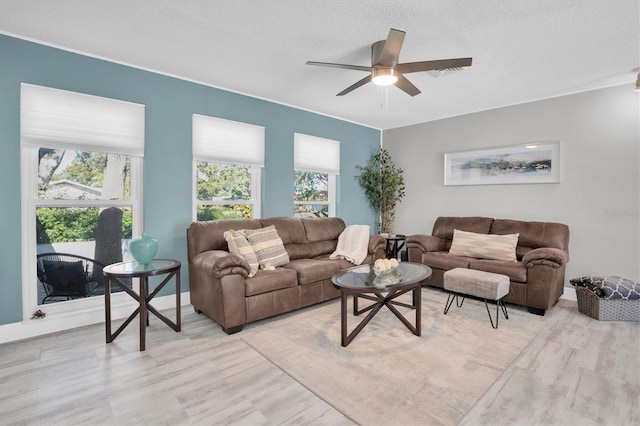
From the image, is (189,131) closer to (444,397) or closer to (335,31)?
(335,31)

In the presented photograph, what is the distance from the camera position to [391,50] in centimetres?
251

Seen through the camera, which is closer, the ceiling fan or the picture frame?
the ceiling fan

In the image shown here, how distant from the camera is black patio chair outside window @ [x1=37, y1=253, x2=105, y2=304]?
121 inches

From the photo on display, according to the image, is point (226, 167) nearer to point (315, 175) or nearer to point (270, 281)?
point (315, 175)

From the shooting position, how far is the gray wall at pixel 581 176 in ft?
12.5

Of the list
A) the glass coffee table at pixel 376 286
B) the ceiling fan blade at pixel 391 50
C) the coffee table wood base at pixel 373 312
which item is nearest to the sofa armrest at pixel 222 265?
the glass coffee table at pixel 376 286

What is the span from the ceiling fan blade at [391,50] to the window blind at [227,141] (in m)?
2.09

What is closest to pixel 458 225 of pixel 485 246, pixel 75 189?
pixel 485 246

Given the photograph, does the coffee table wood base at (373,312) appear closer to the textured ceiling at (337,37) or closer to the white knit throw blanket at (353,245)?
the white knit throw blanket at (353,245)

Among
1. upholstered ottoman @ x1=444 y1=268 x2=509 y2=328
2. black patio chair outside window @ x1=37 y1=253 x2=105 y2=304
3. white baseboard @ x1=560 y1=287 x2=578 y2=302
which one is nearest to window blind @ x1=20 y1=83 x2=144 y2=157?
black patio chair outside window @ x1=37 y1=253 x2=105 y2=304

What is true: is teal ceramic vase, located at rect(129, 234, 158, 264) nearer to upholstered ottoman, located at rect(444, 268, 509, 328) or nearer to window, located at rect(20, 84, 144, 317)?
window, located at rect(20, 84, 144, 317)

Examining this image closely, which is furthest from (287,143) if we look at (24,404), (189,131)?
(24,404)

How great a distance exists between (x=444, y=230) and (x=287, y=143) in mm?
2734

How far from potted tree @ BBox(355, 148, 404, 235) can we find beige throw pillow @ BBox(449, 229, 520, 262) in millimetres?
1541
